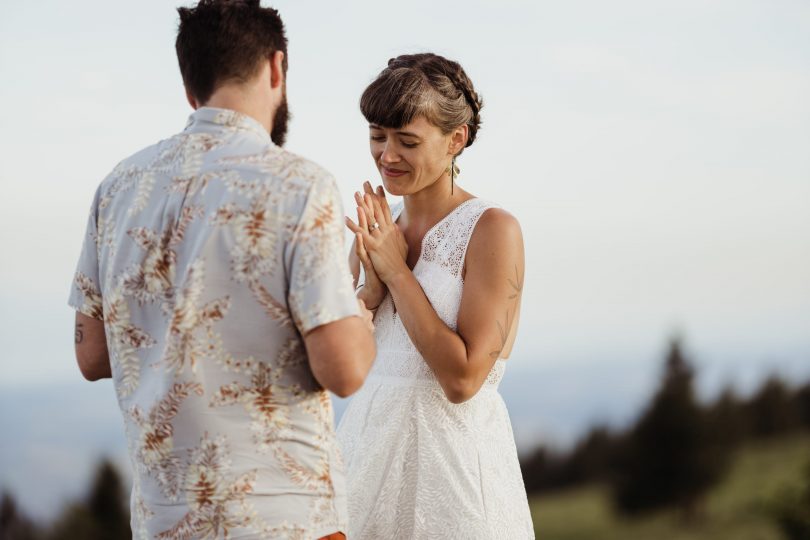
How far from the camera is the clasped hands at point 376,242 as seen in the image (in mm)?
2598

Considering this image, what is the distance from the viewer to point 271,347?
5.80 feet

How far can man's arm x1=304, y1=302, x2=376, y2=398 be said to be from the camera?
172 cm

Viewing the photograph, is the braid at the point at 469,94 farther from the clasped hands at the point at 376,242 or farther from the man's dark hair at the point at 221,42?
the man's dark hair at the point at 221,42

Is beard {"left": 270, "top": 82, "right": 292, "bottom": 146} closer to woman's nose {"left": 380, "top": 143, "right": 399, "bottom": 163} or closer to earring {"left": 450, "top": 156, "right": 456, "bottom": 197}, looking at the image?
woman's nose {"left": 380, "top": 143, "right": 399, "bottom": 163}

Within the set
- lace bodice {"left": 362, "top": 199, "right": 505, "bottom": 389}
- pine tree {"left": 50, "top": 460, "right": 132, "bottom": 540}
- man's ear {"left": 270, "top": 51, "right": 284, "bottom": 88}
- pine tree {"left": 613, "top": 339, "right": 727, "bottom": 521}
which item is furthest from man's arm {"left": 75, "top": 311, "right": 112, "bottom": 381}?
pine tree {"left": 613, "top": 339, "right": 727, "bottom": 521}

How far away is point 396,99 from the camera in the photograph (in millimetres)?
2629

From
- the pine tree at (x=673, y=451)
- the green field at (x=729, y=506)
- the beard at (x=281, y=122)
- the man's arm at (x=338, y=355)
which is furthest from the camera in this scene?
the green field at (x=729, y=506)

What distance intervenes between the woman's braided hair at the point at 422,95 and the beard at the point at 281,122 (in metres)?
0.69

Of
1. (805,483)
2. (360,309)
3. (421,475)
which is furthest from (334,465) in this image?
(805,483)

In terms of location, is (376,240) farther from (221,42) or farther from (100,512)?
(100,512)

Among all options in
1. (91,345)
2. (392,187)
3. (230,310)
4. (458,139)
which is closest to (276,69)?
(230,310)

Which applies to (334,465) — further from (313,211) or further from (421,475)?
(421,475)

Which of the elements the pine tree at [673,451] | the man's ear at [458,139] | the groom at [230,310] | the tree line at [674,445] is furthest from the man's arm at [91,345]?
the tree line at [674,445]

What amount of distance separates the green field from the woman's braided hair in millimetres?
15858
